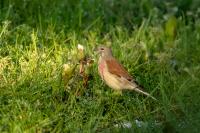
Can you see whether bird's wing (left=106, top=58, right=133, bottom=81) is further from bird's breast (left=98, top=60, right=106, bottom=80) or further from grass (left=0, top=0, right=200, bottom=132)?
grass (left=0, top=0, right=200, bottom=132)

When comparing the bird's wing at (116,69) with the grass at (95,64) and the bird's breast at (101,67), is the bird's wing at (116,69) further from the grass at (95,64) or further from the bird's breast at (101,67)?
the grass at (95,64)

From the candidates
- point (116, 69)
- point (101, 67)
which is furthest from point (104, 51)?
point (116, 69)

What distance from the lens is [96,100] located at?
7363 mm

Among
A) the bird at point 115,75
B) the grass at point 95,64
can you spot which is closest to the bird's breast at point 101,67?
the bird at point 115,75

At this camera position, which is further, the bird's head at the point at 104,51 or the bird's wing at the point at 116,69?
the bird's head at the point at 104,51

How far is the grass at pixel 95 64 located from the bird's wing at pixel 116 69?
0.18 m

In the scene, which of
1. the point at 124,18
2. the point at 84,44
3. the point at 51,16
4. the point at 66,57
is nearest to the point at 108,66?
the point at 66,57

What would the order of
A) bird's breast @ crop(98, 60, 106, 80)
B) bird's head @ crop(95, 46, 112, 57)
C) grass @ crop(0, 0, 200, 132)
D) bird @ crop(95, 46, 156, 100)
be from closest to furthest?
grass @ crop(0, 0, 200, 132) → bird @ crop(95, 46, 156, 100) → bird's breast @ crop(98, 60, 106, 80) → bird's head @ crop(95, 46, 112, 57)

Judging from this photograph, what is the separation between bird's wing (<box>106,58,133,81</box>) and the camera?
7.68 m

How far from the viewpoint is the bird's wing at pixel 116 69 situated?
7.68 meters

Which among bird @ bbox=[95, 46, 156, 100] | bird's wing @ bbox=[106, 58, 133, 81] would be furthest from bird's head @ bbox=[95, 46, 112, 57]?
bird's wing @ bbox=[106, 58, 133, 81]

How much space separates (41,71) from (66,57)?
1.77 ft

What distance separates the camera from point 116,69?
25.5 feet

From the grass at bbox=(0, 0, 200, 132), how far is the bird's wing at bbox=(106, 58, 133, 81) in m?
0.18
